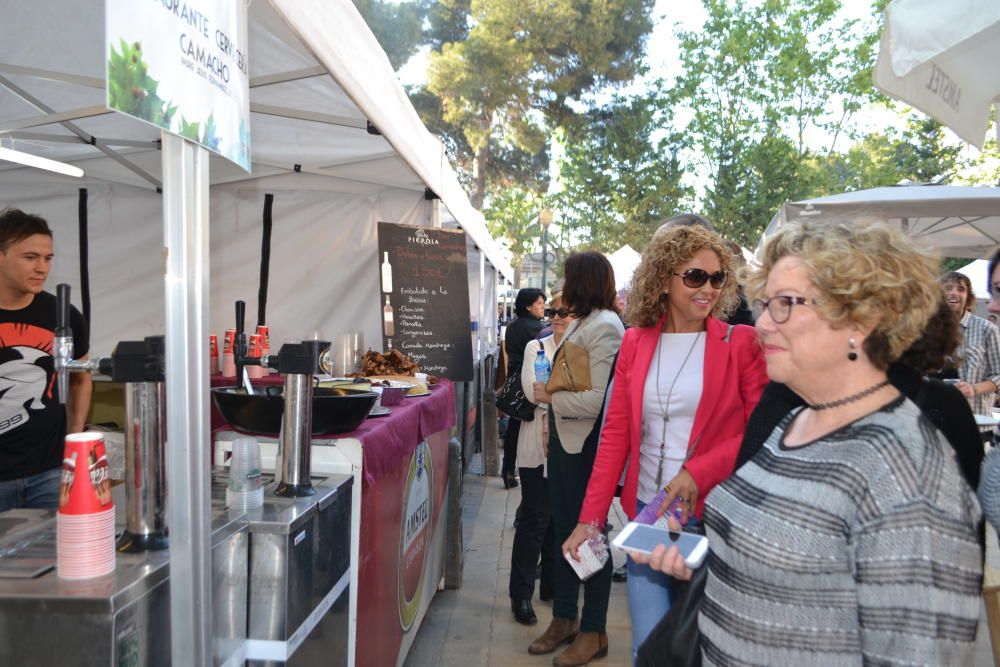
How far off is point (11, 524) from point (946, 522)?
6.50ft

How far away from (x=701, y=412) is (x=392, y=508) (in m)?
1.28

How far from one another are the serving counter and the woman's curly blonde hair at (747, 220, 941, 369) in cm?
158

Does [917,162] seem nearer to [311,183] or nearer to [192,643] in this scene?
[311,183]

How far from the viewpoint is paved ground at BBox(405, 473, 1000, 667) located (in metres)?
3.62

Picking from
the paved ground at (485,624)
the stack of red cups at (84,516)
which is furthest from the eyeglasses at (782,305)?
the paved ground at (485,624)

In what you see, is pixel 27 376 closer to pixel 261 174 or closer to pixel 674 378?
pixel 674 378

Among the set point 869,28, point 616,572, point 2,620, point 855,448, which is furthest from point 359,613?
point 869,28

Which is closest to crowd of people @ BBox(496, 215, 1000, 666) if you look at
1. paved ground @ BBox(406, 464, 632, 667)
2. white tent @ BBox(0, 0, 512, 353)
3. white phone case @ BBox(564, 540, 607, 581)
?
white phone case @ BBox(564, 540, 607, 581)

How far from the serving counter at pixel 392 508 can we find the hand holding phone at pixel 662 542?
103cm

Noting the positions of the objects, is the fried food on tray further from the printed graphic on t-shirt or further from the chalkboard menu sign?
the printed graphic on t-shirt

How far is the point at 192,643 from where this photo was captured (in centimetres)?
148

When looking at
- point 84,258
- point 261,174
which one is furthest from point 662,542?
point 84,258

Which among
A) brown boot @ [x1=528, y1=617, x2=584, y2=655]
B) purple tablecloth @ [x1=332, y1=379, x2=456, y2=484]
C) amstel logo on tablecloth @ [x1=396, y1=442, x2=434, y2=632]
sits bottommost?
brown boot @ [x1=528, y1=617, x2=584, y2=655]

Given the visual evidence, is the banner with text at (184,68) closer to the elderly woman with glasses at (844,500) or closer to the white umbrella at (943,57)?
the elderly woman with glasses at (844,500)
